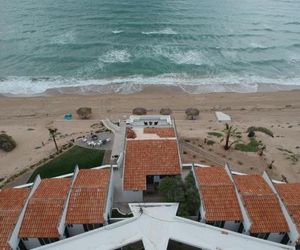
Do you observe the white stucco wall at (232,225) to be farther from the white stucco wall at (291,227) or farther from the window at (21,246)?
the window at (21,246)

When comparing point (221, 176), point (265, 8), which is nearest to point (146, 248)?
point (221, 176)

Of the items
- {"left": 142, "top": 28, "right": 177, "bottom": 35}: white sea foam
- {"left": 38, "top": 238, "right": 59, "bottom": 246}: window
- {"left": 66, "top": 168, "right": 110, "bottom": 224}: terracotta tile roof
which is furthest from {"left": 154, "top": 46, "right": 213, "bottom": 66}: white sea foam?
{"left": 38, "top": 238, "right": 59, "bottom": 246}: window

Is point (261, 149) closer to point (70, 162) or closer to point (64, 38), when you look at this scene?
point (70, 162)

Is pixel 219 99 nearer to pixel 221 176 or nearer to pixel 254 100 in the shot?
pixel 254 100

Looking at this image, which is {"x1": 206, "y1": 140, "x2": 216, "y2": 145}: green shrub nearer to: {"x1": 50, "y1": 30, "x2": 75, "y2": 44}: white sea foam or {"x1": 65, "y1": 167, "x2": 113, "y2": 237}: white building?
{"x1": 65, "y1": 167, "x2": 113, "y2": 237}: white building

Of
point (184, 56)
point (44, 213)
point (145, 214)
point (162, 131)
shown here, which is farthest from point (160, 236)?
point (184, 56)

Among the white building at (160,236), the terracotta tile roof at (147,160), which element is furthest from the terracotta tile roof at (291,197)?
the terracotta tile roof at (147,160)
